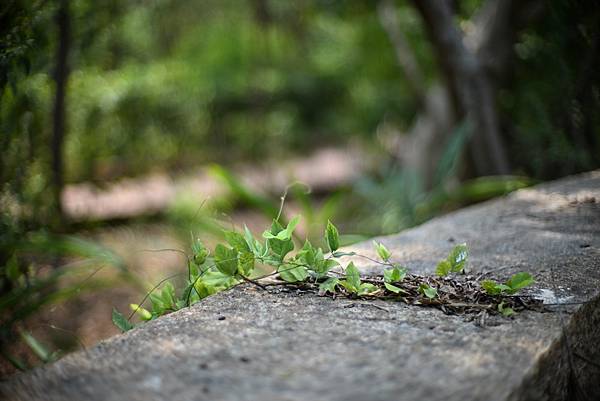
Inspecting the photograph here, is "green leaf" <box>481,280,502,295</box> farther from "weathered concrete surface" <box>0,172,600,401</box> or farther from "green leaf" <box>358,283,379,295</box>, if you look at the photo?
"green leaf" <box>358,283,379,295</box>

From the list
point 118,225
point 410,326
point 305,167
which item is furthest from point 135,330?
point 305,167

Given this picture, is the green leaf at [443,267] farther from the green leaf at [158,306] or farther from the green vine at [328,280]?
the green leaf at [158,306]

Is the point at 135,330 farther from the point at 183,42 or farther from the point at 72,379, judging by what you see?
the point at 183,42

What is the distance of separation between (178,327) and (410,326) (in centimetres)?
41

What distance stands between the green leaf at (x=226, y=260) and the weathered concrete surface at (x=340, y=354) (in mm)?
54

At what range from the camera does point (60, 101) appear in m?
2.19

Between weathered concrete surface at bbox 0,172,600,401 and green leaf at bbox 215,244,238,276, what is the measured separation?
0.18 feet

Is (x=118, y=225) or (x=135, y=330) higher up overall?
(x=135, y=330)

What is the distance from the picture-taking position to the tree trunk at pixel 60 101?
83.8 inches

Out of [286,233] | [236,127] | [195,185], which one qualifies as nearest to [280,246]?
[286,233]

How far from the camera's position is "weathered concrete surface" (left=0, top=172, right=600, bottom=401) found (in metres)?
0.81

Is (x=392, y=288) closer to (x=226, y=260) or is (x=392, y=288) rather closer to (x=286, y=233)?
(x=286, y=233)

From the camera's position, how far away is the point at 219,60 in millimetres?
6027

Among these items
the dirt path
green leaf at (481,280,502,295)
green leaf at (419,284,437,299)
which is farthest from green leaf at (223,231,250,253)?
the dirt path
